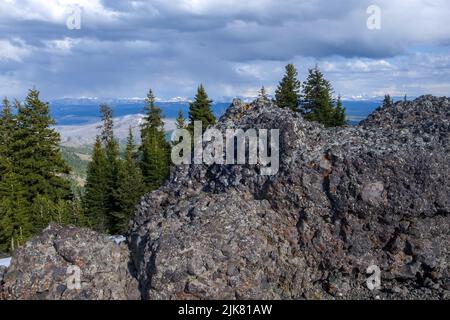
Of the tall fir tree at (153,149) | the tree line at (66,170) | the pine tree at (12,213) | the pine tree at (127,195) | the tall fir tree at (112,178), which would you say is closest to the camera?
the pine tree at (12,213)

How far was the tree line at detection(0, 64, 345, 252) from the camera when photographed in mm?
38750

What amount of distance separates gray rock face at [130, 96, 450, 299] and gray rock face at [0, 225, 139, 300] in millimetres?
482

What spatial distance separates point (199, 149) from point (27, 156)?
120ft

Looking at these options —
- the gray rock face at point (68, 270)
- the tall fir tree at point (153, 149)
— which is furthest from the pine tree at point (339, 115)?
the gray rock face at point (68, 270)

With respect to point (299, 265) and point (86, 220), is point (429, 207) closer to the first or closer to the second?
point (299, 265)

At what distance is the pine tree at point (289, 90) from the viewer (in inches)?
1877

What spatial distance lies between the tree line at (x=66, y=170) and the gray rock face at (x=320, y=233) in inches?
1043

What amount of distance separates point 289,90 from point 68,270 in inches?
1629

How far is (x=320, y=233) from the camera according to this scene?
378 inches

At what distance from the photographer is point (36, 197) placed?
41062 mm

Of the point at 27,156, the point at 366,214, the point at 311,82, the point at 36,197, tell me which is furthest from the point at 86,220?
the point at 366,214

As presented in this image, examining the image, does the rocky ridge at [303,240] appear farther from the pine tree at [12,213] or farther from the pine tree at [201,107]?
the pine tree at [201,107]

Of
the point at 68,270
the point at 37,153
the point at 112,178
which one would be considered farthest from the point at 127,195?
the point at 68,270

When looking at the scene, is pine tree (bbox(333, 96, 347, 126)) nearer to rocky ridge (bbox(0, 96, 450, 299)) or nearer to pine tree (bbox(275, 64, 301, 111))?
pine tree (bbox(275, 64, 301, 111))
